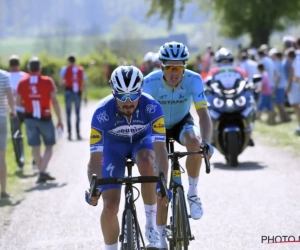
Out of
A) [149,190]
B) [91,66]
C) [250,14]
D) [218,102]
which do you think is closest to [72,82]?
[218,102]

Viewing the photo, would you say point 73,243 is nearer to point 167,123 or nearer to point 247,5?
point 167,123

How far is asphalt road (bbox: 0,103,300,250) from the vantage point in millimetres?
9930

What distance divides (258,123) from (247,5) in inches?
780

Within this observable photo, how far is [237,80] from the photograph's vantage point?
16109 millimetres

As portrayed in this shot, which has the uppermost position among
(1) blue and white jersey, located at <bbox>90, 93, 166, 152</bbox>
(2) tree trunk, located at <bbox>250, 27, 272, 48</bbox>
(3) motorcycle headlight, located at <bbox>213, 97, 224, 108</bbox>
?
(1) blue and white jersey, located at <bbox>90, 93, 166, 152</bbox>

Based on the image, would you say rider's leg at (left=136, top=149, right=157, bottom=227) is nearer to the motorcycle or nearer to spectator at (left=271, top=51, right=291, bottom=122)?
the motorcycle

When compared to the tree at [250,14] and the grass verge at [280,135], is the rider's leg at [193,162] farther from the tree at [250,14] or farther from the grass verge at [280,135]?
the tree at [250,14]

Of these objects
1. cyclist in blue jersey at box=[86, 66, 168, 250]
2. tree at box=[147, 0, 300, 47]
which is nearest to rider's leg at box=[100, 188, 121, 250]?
cyclist in blue jersey at box=[86, 66, 168, 250]

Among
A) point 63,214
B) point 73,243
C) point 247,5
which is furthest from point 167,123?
point 247,5

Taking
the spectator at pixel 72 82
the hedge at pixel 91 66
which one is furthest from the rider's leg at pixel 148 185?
the hedge at pixel 91 66

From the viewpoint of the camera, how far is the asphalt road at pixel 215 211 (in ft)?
32.6

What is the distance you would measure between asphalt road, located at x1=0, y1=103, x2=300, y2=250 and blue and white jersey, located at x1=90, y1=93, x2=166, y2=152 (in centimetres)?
169

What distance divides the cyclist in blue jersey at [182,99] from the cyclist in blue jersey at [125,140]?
2.84 feet

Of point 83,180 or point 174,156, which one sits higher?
point 174,156
